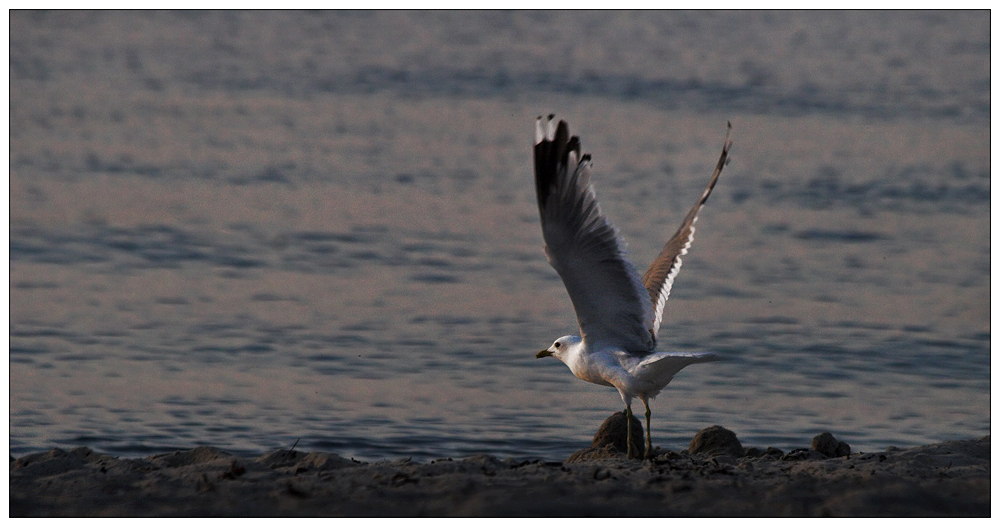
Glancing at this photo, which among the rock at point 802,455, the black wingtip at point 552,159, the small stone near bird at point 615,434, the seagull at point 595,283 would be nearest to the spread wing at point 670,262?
the seagull at point 595,283

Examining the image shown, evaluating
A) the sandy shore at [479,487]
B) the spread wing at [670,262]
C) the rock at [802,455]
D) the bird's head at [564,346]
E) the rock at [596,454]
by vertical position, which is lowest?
the rock at [802,455]

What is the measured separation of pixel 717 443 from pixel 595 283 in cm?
116

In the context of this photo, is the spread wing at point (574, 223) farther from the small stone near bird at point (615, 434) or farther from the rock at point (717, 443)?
the rock at point (717, 443)

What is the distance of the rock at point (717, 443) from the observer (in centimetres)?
734

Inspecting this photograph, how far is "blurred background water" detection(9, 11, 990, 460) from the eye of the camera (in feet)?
27.8

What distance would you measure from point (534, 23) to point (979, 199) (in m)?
9.44

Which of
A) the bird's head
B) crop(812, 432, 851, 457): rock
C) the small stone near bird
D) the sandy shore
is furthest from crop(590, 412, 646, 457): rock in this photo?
crop(812, 432, 851, 457): rock

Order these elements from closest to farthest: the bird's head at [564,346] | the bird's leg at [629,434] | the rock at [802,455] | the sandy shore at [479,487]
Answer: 1. the sandy shore at [479,487]
2. the bird's leg at [629,434]
3. the rock at [802,455]
4. the bird's head at [564,346]

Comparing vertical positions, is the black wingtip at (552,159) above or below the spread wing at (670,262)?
above

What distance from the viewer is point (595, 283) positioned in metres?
7.13

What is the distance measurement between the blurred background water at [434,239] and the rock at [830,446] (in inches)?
18.3

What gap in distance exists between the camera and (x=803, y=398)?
29.0ft

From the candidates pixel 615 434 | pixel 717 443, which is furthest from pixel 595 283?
pixel 717 443

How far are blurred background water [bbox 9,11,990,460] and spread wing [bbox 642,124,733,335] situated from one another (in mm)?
888
